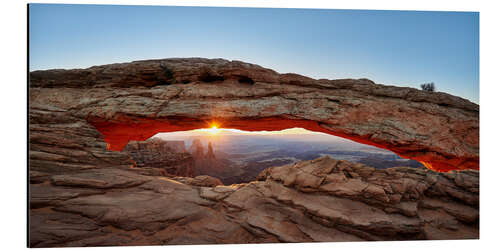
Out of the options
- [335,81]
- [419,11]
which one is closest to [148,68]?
[335,81]

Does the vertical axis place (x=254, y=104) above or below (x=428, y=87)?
below

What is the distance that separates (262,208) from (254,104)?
13.7 feet

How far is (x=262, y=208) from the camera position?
6.64 m

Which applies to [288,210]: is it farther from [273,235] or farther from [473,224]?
[473,224]

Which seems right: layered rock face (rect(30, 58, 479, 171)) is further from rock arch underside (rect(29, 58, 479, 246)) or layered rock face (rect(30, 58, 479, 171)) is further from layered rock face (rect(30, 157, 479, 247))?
layered rock face (rect(30, 157, 479, 247))

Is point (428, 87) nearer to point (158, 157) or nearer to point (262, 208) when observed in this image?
point (262, 208)

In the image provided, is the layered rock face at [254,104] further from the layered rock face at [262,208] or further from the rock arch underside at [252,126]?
the layered rock face at [262,208]

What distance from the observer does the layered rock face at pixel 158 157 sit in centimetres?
2082

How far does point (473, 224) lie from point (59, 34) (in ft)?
55.0

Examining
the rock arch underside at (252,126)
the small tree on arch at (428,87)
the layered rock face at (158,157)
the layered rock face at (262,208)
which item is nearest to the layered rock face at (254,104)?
the rock arch underside at (252,126)

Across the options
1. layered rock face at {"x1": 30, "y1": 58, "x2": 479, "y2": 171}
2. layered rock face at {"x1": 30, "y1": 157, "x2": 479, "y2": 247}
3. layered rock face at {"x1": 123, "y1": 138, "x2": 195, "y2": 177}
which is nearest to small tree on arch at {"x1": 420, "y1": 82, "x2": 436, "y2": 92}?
layered rock face at {"x1": 30, "y1": 58, "x2": 479, "y2": 171}

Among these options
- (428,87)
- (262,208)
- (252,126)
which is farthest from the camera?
(252,126)

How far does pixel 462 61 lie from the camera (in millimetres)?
6586

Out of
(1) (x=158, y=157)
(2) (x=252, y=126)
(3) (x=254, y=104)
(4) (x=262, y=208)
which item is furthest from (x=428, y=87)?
(1) (x=158, y=157)
